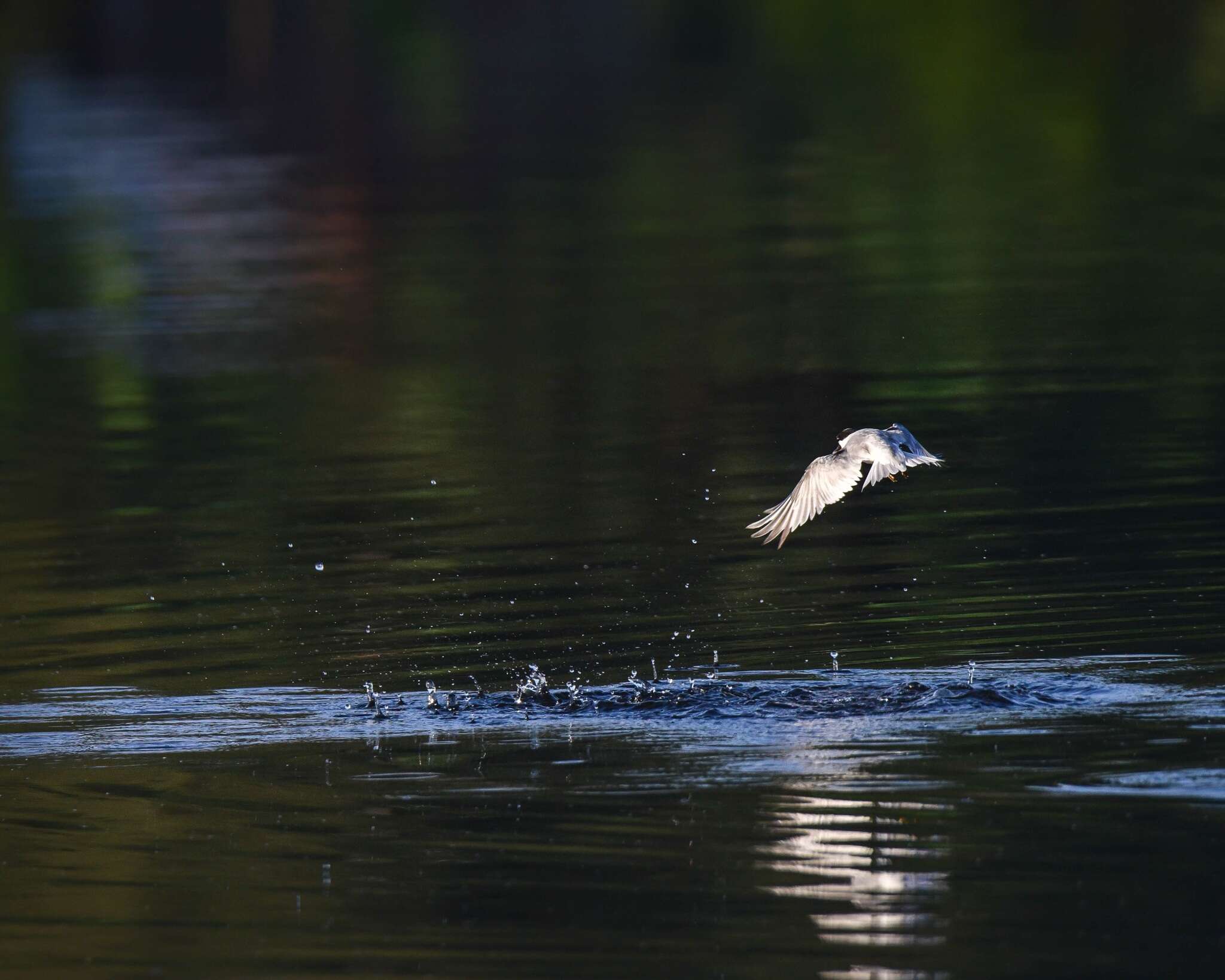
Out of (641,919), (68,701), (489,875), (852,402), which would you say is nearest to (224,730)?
(68,701)

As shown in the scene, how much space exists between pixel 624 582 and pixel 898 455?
8.79 ft

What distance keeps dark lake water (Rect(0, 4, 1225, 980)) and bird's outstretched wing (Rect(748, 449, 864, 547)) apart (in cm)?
60

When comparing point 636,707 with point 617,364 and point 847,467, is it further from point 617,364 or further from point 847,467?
point 617,364

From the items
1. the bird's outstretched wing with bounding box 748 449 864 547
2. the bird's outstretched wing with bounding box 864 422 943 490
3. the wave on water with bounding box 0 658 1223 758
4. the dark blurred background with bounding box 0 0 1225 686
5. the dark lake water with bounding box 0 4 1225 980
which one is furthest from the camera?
the dark blurred background with bounding box 0 0 1225 686

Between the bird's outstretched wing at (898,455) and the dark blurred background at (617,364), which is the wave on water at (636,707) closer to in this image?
the dark blurred background at (617,364)

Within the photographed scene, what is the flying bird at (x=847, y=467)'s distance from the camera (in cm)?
895

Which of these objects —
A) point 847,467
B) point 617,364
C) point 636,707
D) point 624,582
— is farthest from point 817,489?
point 617,364

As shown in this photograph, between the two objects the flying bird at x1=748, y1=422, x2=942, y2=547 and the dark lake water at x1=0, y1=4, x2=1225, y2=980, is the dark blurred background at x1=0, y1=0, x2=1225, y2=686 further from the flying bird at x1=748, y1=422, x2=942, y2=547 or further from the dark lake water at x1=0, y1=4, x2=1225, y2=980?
the flying bird at x1=748, y1=422, x2=942, y2=547

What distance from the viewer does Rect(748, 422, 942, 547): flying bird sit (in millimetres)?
8945

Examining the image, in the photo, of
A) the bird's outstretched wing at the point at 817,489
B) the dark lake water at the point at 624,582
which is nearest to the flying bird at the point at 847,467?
the bird's outstretched wing at the point at 817,489

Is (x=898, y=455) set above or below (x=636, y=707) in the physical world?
above

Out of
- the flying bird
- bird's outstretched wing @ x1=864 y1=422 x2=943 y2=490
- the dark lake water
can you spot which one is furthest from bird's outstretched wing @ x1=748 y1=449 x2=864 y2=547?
the dark lake water

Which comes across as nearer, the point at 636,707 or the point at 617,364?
the point at 636,707

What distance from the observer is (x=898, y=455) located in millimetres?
8953
